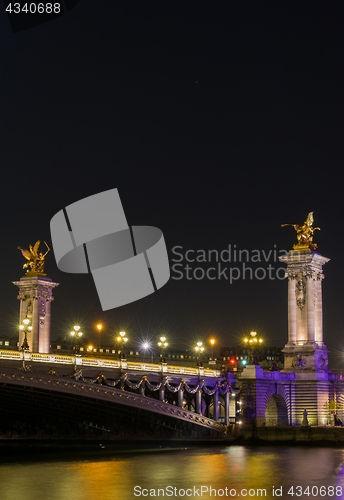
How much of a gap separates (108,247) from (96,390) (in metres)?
34.6

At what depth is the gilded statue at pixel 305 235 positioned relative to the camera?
89250 millimetres

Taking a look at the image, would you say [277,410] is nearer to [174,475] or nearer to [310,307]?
[310,307]

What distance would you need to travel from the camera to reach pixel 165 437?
74500 mm

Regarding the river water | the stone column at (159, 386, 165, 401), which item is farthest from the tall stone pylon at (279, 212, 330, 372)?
the river water

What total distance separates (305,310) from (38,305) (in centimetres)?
2842

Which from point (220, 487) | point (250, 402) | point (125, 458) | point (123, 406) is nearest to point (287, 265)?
point (250, 402)

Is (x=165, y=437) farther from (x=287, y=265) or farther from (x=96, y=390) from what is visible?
(x=287, y=265)

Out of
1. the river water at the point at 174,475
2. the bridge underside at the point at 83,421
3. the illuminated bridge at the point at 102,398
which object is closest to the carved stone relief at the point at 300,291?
the illuminated bridge at the point at 102,398

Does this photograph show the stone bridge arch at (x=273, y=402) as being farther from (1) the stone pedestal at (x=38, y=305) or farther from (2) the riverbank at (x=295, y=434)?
(1) the stone pedestal at (x=38, y=305)

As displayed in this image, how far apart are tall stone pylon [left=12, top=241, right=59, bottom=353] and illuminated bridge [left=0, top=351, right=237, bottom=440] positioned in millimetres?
12620

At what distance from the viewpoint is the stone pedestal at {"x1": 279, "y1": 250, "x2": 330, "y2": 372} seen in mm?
86750

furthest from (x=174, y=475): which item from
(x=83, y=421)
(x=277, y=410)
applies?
(x=277, y=410)

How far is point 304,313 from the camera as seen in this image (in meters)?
87.3

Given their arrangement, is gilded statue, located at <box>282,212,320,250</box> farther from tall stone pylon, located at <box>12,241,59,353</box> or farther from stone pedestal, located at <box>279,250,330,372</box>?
tall stone pylon, located at <box>12,241,59,353</box>
